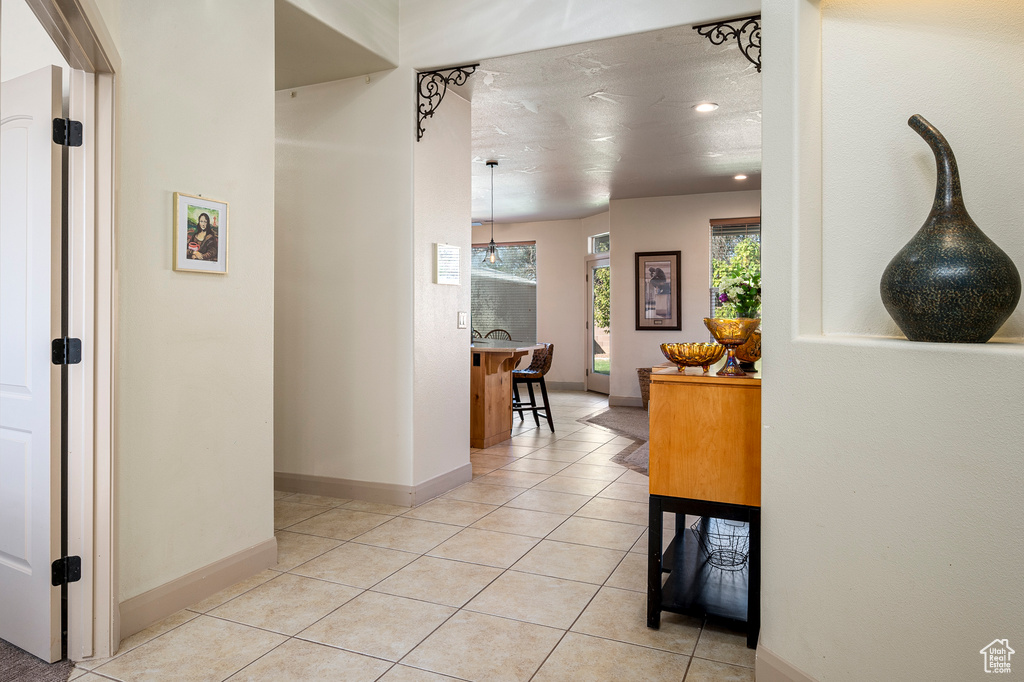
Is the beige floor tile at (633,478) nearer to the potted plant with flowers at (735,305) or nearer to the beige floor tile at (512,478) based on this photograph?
the beige floor tile at (512,478)

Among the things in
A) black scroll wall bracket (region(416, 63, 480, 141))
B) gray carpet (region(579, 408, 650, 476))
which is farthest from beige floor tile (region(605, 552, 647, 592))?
black scroll wall bracket (region(416, 63, 480, 141))

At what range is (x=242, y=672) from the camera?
2.11m

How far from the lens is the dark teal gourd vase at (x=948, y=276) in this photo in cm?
156

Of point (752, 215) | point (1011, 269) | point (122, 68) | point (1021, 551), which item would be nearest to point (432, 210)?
Result: point (122, 68)

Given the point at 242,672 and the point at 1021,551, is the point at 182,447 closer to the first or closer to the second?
the point at 242,672

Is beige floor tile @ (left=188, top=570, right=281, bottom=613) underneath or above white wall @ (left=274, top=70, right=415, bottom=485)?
underneath

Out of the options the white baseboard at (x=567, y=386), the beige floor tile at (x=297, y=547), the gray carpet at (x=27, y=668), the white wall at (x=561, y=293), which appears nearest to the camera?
the gray carpet at (x=27, y=668)

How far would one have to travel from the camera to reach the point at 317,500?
420 cm

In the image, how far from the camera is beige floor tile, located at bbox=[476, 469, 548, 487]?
15.3 ft

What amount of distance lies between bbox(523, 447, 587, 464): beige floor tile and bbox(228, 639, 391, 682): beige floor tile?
132 inches

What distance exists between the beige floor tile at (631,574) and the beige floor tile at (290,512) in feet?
6.14

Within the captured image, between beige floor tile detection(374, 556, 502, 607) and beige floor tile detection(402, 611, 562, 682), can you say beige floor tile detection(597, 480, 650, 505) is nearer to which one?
beige floor tile detection(374, 556, 502, 607)

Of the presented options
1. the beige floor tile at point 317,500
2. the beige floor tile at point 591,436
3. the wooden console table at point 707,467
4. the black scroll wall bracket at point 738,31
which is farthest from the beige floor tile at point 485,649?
the beige floor tile at point 591,436

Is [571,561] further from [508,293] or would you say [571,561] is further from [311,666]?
[508,293]
